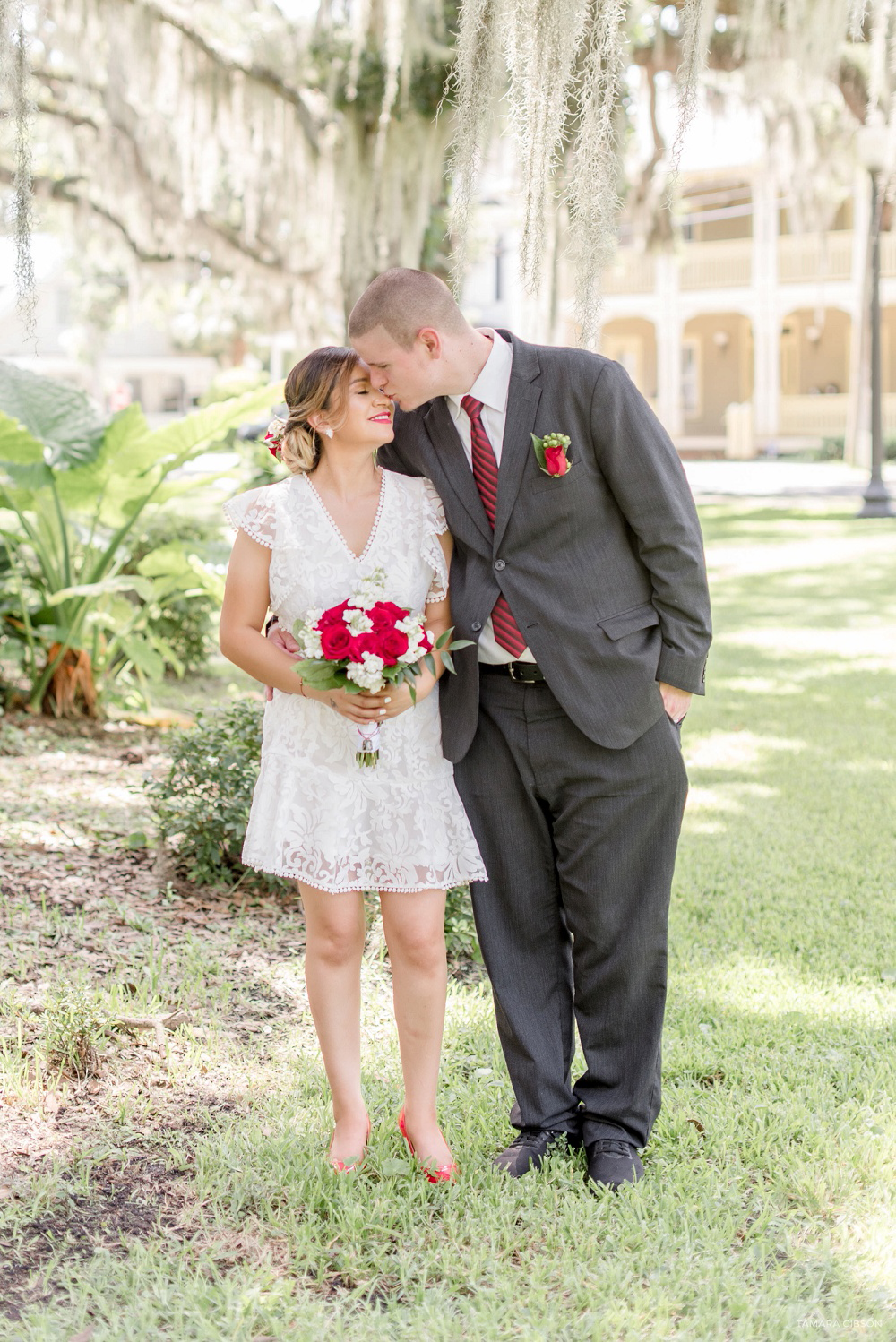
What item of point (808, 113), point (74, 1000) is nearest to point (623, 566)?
point (74, 1000)

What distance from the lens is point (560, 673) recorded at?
2.85 m

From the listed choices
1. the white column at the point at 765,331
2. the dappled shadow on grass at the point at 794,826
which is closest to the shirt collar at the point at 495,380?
the dappled shadow on grass at the point at 794,826

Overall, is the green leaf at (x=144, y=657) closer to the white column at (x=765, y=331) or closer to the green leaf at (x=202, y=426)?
the green leaf at (x=202, y=426)

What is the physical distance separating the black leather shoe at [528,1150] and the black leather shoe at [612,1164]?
87 mm

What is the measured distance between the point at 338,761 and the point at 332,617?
382 millimetres

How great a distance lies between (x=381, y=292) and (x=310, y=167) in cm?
1040

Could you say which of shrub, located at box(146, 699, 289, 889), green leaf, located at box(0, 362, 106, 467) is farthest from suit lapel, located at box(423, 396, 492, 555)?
green leaf, located at box(0, 362, 106, 467)

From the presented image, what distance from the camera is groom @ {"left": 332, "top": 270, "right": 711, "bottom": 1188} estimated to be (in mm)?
2838

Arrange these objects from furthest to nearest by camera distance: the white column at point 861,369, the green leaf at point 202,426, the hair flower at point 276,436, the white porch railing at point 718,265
A: the white porch railing at point 718,265
the white column at point 861,369
the green leaf at point 202,426
the hair flower at point 276,436

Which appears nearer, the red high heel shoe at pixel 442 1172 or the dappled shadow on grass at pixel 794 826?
the red high heel shoe at pixel 442 1172

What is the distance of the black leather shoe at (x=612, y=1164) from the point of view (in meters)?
2.94

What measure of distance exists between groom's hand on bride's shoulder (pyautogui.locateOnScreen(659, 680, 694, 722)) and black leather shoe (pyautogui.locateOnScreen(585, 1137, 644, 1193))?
0.99 m

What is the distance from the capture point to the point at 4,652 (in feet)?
22.8

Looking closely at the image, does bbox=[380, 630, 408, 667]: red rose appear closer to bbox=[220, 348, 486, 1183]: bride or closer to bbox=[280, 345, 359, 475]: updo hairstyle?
bbox=[220, 348, 486, 1183]: bride
